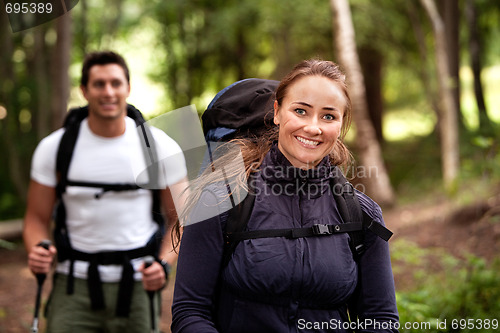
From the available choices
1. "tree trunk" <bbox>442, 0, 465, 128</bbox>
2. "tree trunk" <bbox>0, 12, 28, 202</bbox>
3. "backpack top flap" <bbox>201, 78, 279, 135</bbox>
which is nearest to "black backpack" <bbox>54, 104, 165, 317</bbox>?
"backpack top flap" <bbox>201, 78, 279, 135</bbox>

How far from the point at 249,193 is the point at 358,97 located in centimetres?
932

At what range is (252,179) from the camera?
1.98 m

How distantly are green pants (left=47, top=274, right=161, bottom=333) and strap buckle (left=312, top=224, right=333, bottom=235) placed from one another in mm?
1696

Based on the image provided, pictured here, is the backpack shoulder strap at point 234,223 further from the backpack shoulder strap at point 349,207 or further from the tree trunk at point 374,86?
the tree trunk at point 374,86

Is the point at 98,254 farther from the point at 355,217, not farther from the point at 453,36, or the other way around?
the point at 453,36

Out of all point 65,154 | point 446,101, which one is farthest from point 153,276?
point 446,101

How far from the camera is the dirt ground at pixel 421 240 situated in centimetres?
665

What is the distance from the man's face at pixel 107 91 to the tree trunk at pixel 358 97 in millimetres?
7099

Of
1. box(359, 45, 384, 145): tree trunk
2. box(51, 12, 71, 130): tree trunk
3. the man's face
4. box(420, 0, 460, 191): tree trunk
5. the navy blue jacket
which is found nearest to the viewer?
the navy blue jacket

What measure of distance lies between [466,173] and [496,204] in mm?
1774

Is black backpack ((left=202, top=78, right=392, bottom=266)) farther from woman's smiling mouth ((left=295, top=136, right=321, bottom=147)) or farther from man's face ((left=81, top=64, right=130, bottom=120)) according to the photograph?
man's face ((left=81, top=64, right=130, bottom=120))

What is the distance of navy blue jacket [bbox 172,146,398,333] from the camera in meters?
1.79

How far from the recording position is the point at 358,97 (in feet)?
35.4

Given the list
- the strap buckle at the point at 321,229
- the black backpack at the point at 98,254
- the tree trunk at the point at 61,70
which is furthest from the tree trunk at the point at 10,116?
the strap buckle at the point at 321,229
